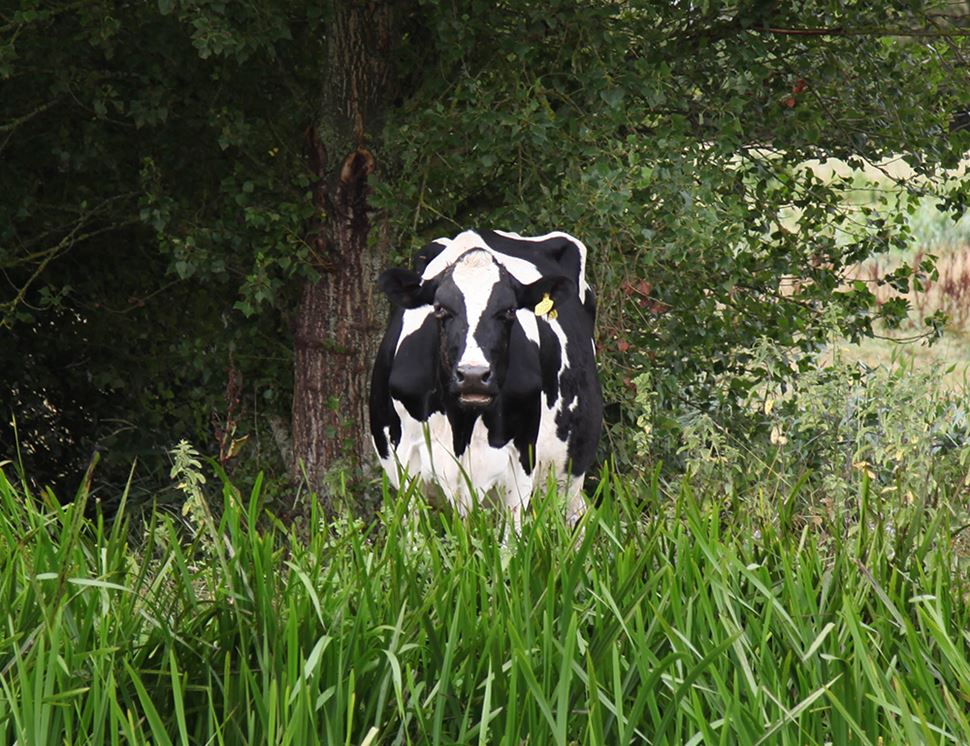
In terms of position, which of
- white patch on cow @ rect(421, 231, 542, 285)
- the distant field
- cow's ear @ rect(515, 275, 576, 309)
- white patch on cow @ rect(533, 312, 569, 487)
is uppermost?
white patch on cow @ rect(421, 231, 542, 285)

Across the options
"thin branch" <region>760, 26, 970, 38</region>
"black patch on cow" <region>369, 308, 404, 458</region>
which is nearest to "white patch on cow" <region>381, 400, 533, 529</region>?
"black patch on cow" <region>369, 308, 404, 458</region>

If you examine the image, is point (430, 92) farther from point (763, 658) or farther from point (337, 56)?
point (763, 658)

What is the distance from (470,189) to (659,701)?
515 centimetres

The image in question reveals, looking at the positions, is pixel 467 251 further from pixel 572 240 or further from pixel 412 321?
pixel 572 240

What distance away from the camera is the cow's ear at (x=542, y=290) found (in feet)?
19.5

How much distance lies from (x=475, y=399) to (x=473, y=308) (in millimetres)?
403

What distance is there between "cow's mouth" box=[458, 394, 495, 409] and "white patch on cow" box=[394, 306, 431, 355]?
841 mm

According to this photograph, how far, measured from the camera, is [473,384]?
5.41 meters

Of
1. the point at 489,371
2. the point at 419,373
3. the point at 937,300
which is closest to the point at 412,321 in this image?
the point at 419,373

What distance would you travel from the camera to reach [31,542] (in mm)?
3947

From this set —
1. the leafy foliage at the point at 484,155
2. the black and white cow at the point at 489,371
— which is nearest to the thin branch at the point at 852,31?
the leafy foliage at the point at 484,155

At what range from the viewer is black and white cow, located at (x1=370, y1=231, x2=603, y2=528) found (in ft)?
18.6

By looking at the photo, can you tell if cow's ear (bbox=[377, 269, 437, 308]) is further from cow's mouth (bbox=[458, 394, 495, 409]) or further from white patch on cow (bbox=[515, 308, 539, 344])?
cow's mouth (bbox=[458, 394, 495, 409])

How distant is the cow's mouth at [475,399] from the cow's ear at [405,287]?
0.58m
